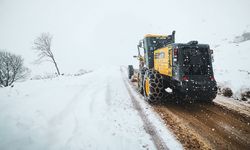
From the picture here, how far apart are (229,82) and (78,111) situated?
26.8 feet

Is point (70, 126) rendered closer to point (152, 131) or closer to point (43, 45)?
point (152, 131)

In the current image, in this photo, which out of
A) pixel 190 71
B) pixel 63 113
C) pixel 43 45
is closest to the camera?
pixel 63 113

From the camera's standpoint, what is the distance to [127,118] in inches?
194

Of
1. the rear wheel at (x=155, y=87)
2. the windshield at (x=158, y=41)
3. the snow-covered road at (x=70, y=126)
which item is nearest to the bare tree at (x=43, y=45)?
the windshield at (x=158, y=41)

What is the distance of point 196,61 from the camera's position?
215 inches

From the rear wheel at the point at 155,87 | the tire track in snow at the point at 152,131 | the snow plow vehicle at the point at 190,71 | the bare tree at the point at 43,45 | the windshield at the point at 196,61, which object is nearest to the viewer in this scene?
the tire track in snow at the point at 152,131

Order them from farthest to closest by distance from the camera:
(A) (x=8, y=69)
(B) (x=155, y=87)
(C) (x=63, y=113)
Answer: (A) (x=8, y=69) → (B) (x=155, y=87) → (C) (x=63, y=113)

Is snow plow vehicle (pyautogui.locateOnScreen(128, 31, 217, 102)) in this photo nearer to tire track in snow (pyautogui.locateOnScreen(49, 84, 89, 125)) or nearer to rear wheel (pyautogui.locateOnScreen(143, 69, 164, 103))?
rear wheel (pyautogui.locateOnScreen(143, 69, 164, 103))

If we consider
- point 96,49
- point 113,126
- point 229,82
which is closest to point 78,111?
point 113,126

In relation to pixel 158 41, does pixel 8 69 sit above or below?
below

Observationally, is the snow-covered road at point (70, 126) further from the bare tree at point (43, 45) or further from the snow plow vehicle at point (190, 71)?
the bare tree at point (43, 45)

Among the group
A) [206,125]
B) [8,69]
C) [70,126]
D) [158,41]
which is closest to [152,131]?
[206,125]

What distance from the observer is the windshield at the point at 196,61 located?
212 inches

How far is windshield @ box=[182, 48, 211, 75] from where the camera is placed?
539 cm
